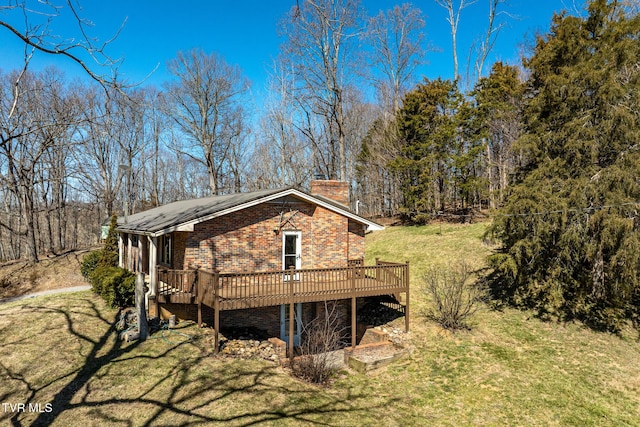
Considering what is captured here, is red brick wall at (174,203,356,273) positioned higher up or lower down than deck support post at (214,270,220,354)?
higher up

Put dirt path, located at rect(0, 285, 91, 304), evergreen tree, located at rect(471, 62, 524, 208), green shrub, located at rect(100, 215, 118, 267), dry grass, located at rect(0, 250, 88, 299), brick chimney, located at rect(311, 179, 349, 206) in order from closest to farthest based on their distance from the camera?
brick chimney, located at rect(311, 179, 349, 206) → green shrub, located at rect(100, 215, 118, 267) → dirt path, located at rect(0, 285, 91, 304) → dry grass, located at rect(0, 250, 88, 299) → evergreen tree, located at rect(471, 62, 524, 208)

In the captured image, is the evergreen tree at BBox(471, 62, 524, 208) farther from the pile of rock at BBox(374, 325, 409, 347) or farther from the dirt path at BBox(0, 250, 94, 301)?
the dirt path at BBox(0, 250, 94, 301)

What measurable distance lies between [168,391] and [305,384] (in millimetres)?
3435

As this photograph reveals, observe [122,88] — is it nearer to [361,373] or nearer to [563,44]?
[361,373]

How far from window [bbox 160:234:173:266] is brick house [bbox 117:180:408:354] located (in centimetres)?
4

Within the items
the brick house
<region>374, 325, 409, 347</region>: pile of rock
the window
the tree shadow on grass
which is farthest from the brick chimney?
the tree shadow on grass

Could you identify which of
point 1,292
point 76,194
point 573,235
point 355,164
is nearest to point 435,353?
point 573,235

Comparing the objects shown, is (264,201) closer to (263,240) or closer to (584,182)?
(263,240)

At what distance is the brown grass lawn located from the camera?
828cm

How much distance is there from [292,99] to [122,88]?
28.5m

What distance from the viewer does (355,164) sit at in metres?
39.2

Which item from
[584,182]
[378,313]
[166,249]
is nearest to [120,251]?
[166,249]

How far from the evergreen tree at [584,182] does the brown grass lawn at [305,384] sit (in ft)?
5.75

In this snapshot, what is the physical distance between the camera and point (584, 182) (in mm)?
13133
